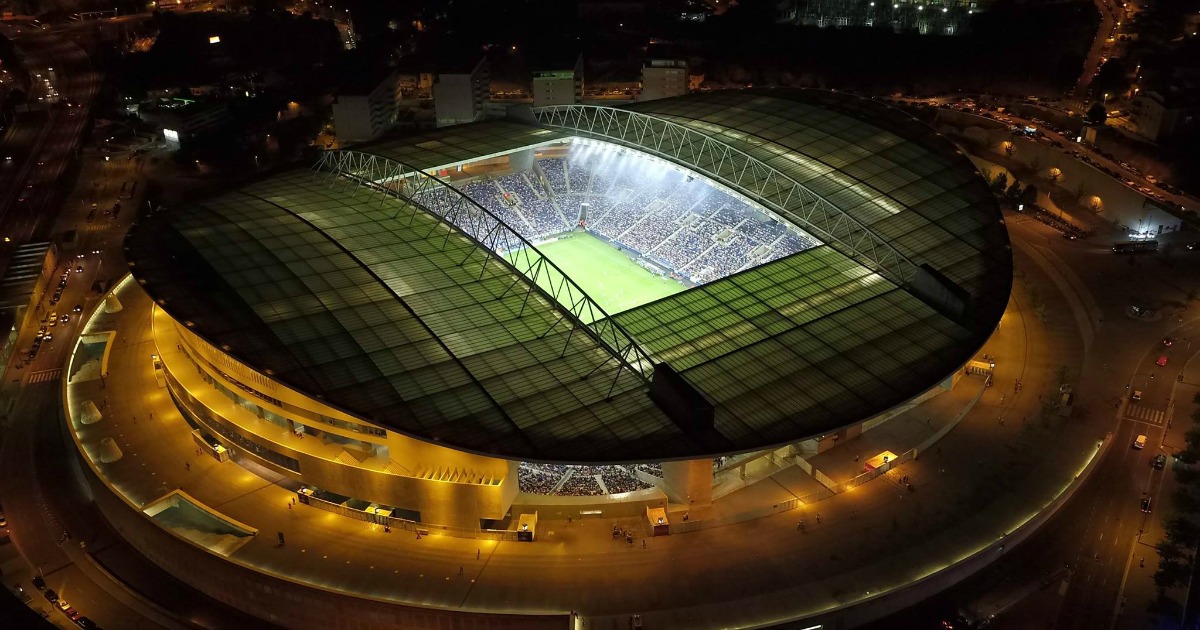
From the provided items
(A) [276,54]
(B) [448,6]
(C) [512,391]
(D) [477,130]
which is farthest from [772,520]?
(B) [448,6]

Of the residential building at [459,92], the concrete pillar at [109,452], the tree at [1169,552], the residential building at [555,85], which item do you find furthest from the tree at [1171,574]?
the residential building at [555,85]

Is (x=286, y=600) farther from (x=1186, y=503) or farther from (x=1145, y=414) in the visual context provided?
(x=1145, y=414)

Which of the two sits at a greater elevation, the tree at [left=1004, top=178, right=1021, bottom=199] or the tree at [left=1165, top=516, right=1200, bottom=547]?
the tree at [left=1004, top=178, right=1021, bottom=199]

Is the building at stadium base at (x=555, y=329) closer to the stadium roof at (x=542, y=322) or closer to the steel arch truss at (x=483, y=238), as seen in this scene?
the stadium roof at (x=542, y=322)

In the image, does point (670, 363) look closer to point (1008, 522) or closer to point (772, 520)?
point (772, 520)

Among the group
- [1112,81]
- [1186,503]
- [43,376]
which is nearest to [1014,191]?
[1112,81]

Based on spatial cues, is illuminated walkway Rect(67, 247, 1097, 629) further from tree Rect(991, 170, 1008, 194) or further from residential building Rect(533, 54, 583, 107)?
residential building Rect(533, 54, 583, 107)

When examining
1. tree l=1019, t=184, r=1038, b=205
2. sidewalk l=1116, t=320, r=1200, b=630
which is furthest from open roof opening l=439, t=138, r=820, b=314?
tree l=1019, t=184, r=1038, b=205
